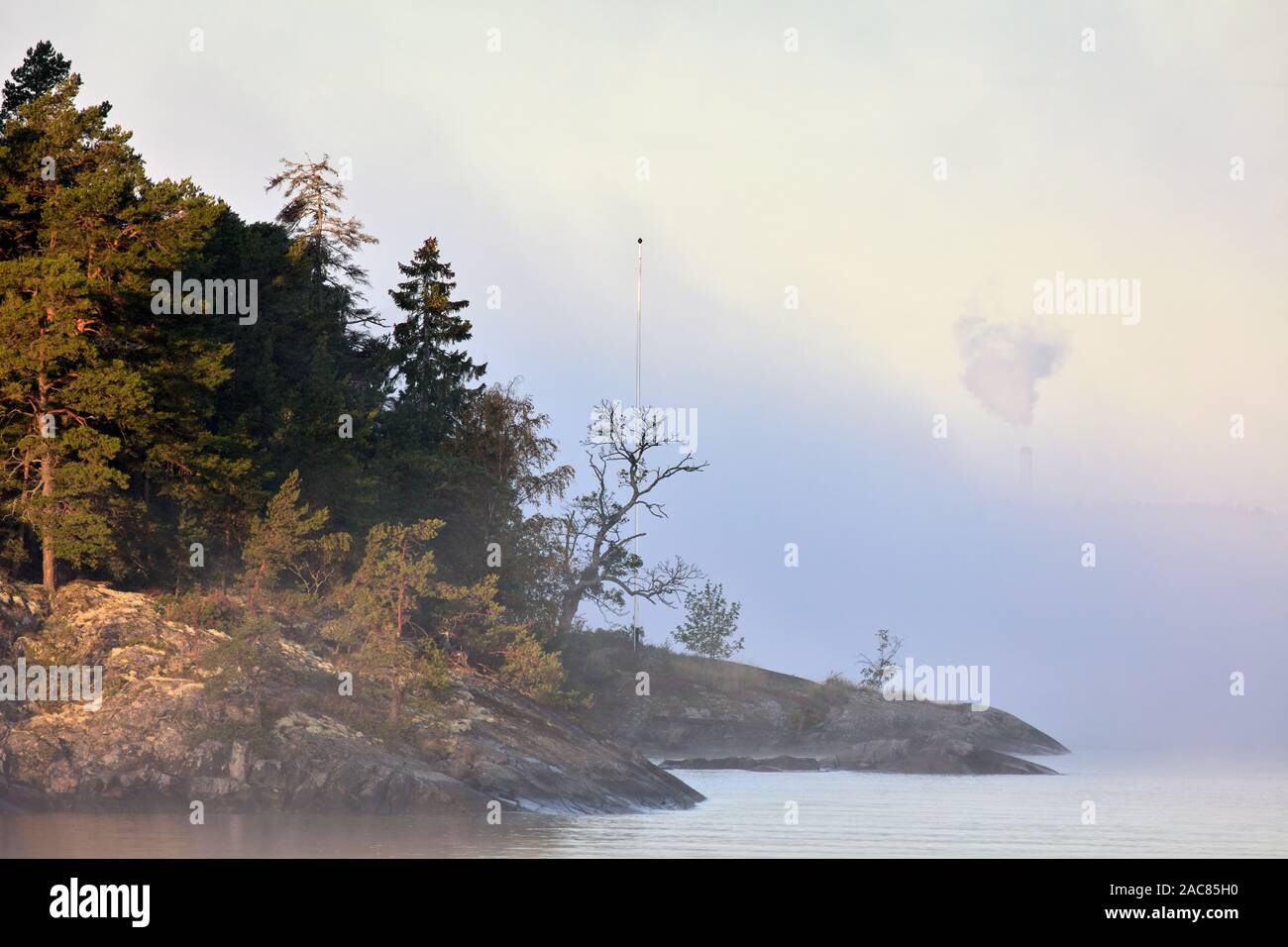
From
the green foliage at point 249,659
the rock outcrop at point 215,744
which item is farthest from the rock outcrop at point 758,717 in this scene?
the green foliage at point 249,659

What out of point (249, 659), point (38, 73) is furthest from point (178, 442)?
point (38, 73)

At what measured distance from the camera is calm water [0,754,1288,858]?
99.3ft

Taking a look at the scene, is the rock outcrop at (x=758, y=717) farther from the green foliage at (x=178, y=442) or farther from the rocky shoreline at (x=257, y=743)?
the rocky shoreline at (x=257, y=743)

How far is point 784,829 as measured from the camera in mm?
38031

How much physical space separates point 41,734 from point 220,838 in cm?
821

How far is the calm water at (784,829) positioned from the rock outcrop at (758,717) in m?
11.4

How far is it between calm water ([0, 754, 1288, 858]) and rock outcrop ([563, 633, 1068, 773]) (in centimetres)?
1137

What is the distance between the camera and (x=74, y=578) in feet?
138

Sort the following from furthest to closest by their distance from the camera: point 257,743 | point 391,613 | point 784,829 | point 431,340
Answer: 1. point 431,340
2. point 391,613
3. point 784,829
4. point 257,743

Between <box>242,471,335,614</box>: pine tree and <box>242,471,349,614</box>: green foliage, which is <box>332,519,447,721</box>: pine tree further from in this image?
<box>242,471,335,614</box>: pine tree

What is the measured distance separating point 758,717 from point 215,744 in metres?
40.3

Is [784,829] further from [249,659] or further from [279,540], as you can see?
[279,540]
